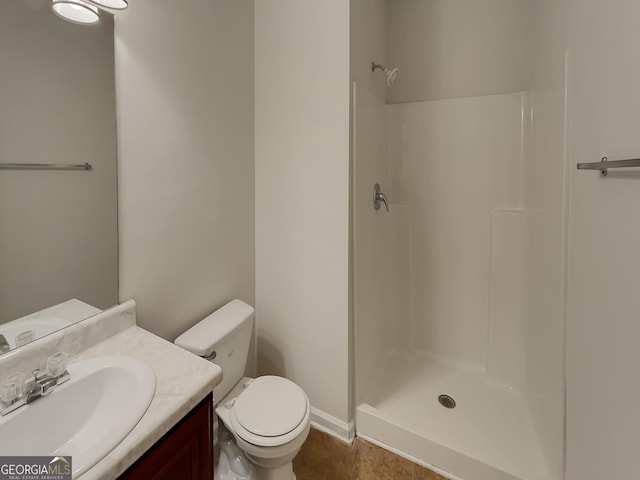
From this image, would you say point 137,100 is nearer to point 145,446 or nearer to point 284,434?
point 145,446

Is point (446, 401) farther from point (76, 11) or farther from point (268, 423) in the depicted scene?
point (76, 11)

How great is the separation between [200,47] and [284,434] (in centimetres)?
172

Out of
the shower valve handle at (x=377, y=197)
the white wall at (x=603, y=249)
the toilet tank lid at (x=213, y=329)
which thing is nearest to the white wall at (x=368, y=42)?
the shower valve handle at (x=377, y=197)

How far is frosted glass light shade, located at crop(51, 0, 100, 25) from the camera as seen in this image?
943 mm

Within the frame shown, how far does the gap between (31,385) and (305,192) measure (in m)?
1.24

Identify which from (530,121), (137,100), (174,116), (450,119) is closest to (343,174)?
(174,116)

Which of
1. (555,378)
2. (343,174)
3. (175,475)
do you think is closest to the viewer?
(175,475)

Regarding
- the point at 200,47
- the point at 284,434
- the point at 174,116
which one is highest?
the point at 200,47

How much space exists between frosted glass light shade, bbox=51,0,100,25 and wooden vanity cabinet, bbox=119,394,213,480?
4.28ft

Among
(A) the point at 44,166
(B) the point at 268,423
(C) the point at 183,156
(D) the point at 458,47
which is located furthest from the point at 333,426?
(D) the point at 458,47

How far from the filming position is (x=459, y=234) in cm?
206

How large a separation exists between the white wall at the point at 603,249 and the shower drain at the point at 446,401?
73cm

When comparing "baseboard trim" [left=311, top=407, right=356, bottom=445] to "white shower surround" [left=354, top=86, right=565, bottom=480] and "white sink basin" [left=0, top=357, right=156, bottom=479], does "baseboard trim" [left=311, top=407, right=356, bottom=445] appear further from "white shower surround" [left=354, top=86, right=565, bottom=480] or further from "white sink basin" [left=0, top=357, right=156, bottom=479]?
"white sink basin" [left=0, top=357, right=156, bottom=479]

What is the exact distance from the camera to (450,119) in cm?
200
